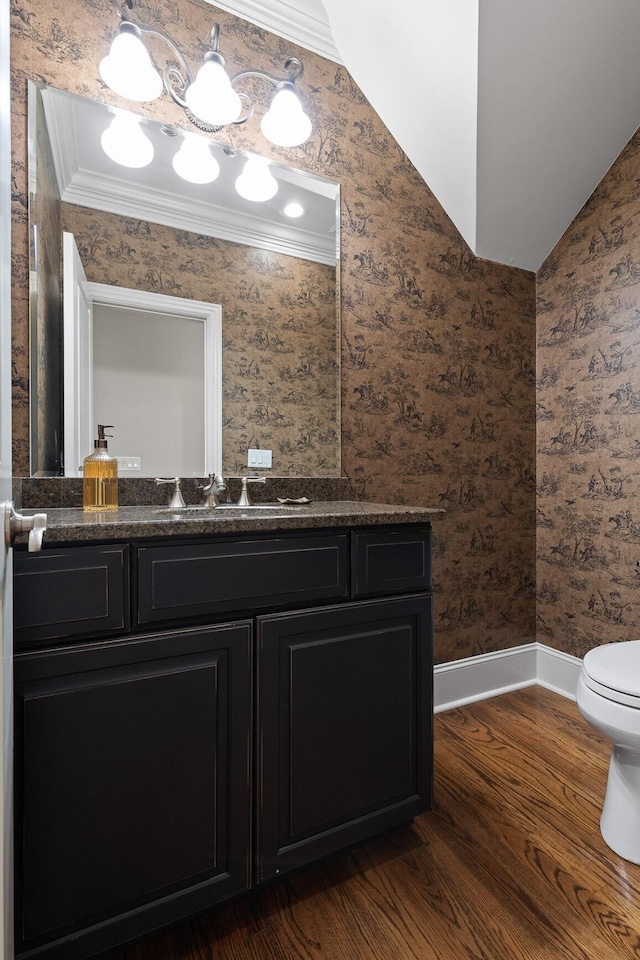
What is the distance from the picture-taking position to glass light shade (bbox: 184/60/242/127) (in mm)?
1614

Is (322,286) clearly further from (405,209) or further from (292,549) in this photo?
(292,549)

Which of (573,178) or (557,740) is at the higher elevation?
(573,178)

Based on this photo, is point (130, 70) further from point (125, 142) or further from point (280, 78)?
point (280, 78)

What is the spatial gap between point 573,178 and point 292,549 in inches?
80.3

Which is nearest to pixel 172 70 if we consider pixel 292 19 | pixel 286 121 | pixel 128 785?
pixel 286 121

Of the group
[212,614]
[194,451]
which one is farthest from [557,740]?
[194,451]

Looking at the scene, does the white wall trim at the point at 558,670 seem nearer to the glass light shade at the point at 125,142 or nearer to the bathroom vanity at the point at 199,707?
the bathroom vanity at the point at 199,707

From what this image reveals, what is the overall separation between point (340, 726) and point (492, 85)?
2080 millimetres

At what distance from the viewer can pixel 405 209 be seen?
2115 mm

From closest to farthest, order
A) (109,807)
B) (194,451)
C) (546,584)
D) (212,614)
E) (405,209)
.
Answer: (109,807), (212,614), (194,451), (405,209), (546,584)

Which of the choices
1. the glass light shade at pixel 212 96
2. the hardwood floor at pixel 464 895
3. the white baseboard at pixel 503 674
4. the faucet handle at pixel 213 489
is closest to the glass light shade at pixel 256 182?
the glass light shade at pixel 212 96

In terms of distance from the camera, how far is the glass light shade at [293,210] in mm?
1857

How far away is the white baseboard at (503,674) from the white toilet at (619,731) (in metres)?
0.80

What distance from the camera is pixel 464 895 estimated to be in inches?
50.7
